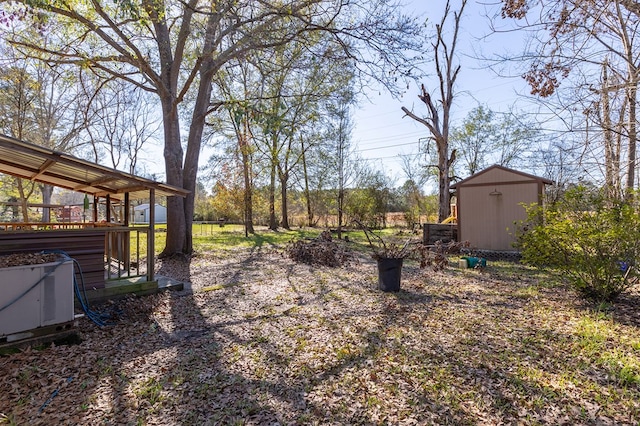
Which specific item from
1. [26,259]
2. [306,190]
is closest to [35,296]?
[26,259]

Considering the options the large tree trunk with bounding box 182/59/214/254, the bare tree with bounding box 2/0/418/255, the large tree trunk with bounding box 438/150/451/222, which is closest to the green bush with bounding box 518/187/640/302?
the bare tree with bounding box 2/0/418/255

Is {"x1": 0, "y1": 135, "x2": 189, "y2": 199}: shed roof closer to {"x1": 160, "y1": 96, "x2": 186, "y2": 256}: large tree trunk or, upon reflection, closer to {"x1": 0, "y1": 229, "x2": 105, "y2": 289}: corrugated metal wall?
{"x1": 0, "y1": 229, "x2": 105, "y2": 289}: corrugated metal wall

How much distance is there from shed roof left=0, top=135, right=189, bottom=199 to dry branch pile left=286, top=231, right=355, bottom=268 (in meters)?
4.05

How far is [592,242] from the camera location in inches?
175

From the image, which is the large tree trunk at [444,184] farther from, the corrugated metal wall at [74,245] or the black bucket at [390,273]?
the corrugated metal wall at [74,245]

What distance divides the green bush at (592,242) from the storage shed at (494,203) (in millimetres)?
4186

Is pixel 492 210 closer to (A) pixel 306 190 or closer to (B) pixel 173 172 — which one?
(B) pixel 173 172

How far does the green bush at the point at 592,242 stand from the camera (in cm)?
430

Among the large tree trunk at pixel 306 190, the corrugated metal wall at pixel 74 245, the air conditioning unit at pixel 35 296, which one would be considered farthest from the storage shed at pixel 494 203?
the large tree trunk at pixel 306 190

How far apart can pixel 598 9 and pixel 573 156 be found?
1933 mm

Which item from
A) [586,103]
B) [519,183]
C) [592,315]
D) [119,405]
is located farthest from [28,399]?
[519,183]

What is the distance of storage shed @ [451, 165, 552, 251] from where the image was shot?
8938 mm

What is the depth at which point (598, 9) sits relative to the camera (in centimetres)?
417

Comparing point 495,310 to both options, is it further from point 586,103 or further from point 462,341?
point 586,103
